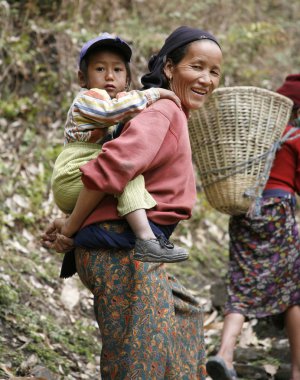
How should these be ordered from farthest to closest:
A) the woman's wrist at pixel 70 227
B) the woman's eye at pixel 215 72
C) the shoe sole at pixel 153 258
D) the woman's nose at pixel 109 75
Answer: the woman's eye at pixel 215 72, the woman's nose at pixel 109 75, the woman's wrist at pixel 70 227, the shoe sole at pixel 153 258

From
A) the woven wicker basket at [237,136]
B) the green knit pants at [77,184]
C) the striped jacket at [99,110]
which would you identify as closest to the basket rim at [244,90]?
the woven wicker basket at [237,136]

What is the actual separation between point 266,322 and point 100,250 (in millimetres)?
3400

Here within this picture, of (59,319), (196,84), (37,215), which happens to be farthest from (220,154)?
(37,215)

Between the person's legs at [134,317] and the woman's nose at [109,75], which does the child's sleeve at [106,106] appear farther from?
the person's legs at [134,317]

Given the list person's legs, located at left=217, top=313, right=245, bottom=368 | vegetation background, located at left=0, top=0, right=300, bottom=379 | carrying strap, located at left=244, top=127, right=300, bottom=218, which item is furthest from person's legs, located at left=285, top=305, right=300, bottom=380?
carrying strap, located at left=244, top=127, right=300, bottom=218

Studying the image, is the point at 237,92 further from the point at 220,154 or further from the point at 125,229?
the point at 125,229

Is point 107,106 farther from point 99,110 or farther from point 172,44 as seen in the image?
point 172,44

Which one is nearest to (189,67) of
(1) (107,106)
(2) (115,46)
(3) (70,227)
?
(2) (115,46)

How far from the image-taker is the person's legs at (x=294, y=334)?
4.96 meters

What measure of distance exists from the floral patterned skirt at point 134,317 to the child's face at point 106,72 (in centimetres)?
67

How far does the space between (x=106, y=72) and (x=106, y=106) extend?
0.37 metres

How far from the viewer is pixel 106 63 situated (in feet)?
10.7

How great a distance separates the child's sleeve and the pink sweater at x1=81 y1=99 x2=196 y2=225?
5 cm

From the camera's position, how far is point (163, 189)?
3037mm
